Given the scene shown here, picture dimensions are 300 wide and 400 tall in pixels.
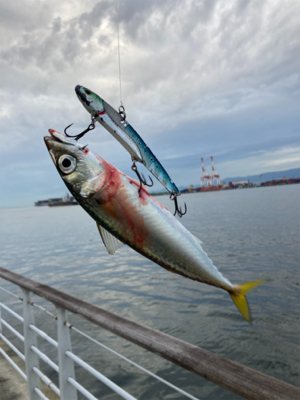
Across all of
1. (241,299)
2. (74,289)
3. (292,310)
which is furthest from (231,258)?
(241,299)

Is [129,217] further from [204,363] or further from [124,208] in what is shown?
[204,363]

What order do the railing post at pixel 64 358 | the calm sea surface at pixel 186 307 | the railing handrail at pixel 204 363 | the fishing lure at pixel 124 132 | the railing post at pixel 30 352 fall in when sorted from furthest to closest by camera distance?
the calm sea surface at pixel 186 307
the railing post at pixel 30 352
the railing post at pixel 64 358
the railing handrail at pixel 204 363
the fishing lure at pixel 124 132

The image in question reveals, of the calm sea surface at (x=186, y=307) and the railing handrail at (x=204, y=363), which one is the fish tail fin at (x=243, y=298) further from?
the railing handrail at (x=204, y=363)

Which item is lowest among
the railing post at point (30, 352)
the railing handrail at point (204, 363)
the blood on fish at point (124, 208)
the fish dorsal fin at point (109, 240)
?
the railing post at point (30, 352)

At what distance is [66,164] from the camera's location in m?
0.48

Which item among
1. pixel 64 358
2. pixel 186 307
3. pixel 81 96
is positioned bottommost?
pixel 186 307

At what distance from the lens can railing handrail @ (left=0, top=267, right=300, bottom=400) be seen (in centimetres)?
146

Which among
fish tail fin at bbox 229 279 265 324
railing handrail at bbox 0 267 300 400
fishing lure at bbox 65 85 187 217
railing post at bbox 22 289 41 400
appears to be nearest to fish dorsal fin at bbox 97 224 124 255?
fishing lure at bbox 65 85 187 217

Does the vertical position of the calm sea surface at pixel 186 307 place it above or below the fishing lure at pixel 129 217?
below

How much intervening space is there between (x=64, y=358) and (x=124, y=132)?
3.43 meters

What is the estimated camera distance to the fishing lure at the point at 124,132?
1.39 feet

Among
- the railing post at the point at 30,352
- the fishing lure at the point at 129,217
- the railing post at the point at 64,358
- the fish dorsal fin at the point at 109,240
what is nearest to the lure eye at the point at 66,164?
the fishing lure at the point at 129,217

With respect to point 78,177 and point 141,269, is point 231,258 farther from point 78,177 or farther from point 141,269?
point 78,177

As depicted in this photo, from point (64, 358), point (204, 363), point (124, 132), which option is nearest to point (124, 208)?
point (124, 132)
